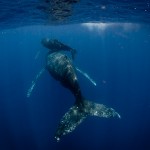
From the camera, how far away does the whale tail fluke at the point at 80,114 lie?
41.5 feet

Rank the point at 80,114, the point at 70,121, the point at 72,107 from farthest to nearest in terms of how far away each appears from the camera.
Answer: the point at 72,107 → the point at 80,114 → the point at 70,121

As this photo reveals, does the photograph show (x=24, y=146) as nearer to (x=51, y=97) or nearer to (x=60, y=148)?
(x=60, y=148)

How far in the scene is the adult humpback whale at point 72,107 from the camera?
1274 centimetres

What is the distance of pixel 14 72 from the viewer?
5562cm

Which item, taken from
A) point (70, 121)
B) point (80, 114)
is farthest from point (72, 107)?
point (70, 121)

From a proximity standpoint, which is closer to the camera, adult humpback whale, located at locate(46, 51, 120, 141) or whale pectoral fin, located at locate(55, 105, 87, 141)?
whale pectoral fin, located at locate(55, 105, 87, 141)

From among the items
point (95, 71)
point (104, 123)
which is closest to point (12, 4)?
point (104, 123)

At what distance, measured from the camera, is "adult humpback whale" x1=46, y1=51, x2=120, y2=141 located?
1274cm

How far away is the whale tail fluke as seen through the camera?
12664 millimetres

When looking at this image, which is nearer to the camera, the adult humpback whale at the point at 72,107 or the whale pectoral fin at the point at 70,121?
the whale pectoral fin at the point at 70,121

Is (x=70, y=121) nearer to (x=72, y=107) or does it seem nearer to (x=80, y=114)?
(x=80, y=114)

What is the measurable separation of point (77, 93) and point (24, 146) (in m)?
12.3

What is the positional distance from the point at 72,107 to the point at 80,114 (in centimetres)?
72

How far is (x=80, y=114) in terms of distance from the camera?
45.1ft
